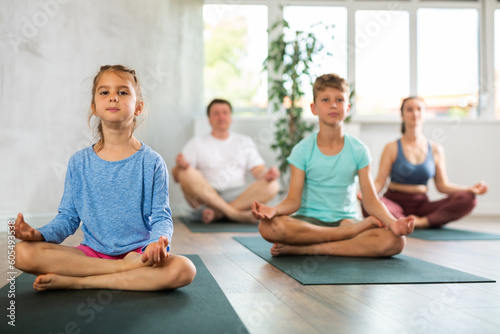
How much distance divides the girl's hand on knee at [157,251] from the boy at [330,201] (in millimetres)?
860

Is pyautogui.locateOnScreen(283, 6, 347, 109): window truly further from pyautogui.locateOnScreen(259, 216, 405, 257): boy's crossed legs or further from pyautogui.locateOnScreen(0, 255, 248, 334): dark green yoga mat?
pyautogui.locateOnScreen(0, 255, 248, 334): dark green yoga mat

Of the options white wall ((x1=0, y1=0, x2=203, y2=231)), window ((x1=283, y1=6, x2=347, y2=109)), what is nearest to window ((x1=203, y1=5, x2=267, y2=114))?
window ((x1=283, y1=6, x2=347, y2=109))

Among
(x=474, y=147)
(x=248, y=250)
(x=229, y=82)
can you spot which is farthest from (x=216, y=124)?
(x=474, y=147)

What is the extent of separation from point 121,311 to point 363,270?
1.07m

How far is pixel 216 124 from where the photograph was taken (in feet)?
14.9

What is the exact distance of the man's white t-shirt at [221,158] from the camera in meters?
4.56

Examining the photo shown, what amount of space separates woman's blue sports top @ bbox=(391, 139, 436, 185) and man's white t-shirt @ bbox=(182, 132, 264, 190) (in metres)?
1.25

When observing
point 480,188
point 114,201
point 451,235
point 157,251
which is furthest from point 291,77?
point 157,251

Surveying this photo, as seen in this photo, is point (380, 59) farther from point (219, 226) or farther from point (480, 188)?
point (219, 226)

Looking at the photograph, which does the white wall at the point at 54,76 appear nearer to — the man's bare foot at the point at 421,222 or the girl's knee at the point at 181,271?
the girl's knee at the point at 181,271

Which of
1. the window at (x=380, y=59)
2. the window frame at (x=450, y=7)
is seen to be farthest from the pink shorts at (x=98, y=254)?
the window at (x=380, y=59)

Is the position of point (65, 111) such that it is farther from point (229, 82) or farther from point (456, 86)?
point (456, 86)

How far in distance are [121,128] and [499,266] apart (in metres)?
1.72

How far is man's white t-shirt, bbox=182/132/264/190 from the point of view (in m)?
4.56
